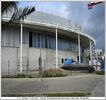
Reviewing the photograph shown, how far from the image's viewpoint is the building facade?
101ft

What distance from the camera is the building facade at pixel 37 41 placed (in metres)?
30.7

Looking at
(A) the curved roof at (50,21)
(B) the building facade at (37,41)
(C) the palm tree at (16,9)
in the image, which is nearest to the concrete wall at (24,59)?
(B) the building facade at (37,41)

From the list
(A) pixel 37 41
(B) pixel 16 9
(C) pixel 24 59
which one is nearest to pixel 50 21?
(A) pixel 37 41

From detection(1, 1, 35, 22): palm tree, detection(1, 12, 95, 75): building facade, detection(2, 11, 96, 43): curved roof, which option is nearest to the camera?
detection(1, 1, 35, 22): palm tree

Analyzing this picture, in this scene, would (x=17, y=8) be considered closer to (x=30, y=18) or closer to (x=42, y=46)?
(x=30, y=18)

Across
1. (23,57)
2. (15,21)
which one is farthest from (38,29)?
(15,21)

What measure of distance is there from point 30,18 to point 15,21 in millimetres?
19443

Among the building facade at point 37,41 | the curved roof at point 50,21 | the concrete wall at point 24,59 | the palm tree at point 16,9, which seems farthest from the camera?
the curved roof at point 50,21

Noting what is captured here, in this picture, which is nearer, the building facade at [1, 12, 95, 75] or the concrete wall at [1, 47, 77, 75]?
the concrete wall at [1, 47, 77, 75]

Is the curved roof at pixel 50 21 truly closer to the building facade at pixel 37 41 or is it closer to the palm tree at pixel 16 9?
the building facade at pixel 37 41

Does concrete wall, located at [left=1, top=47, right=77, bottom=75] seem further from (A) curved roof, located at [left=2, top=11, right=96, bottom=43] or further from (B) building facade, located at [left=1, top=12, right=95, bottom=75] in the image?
(A) curved roof, located at [left=2, top=11, right=96, bottom=43]

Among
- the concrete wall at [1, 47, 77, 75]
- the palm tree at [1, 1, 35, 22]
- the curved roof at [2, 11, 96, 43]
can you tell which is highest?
the curved roof at [2, 11, 96, 43]

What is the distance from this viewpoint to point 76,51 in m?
42.1

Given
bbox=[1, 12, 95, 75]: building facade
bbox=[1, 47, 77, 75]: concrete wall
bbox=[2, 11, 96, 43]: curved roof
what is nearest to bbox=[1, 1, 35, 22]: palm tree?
bbox=[1, 12, 95, 75]: building facade
